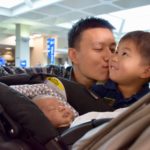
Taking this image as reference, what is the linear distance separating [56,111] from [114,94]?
39 cm

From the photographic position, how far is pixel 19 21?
27.4 feet

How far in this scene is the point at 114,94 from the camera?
153 cm

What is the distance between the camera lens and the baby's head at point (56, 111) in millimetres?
1264

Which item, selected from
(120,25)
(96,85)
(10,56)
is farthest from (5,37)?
(96,85)

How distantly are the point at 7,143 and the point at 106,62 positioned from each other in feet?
2.72

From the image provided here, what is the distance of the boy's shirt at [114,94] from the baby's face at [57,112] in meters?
0.25

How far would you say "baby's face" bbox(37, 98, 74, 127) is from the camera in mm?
1264

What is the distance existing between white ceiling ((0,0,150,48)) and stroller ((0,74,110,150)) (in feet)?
16.9

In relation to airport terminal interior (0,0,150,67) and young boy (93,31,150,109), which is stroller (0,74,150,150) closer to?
young boy (93,31,150,109)

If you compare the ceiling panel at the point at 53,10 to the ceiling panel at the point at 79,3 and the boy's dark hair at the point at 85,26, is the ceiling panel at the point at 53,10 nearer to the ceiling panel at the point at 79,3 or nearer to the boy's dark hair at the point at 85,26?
the ceiling panel at the point at 79,3

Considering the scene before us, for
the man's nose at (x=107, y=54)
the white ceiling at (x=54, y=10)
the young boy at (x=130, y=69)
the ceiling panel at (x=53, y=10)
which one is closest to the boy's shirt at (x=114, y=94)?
the young boy at (x=130, y=69)

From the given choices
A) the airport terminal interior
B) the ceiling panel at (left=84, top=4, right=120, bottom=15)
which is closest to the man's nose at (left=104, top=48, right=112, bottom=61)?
the airport terminal interior

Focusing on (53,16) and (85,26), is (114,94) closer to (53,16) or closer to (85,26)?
(85,26)

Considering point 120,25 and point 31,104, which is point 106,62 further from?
point 120,25
